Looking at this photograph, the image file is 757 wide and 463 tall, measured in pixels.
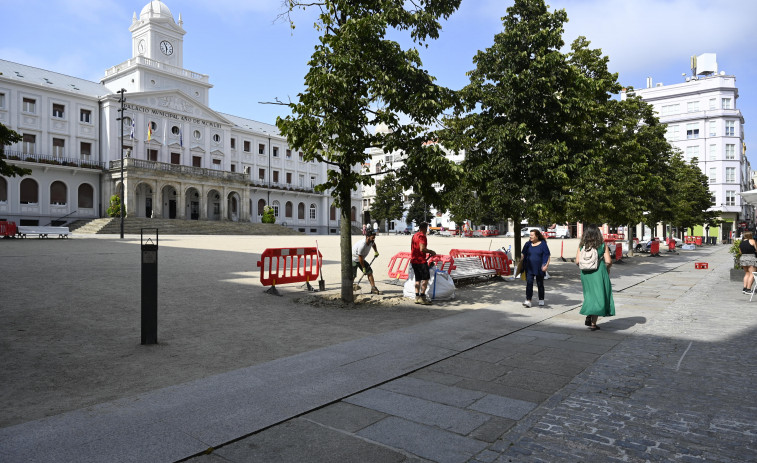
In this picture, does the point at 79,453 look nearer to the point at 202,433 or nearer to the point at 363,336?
the point at 202,433

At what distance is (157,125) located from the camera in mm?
53062

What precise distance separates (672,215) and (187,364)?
1258 inches

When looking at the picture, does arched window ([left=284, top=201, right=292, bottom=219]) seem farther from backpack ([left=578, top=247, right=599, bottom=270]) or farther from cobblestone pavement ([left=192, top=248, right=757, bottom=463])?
cobblestone pavement ([left=192, top=248, right=757, bottom=463])

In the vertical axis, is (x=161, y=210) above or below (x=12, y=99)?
below

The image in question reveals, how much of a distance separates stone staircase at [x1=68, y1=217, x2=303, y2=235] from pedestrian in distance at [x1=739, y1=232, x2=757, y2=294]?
34.4m

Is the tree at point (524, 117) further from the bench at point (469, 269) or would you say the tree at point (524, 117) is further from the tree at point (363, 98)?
the tree at point (363, 98)

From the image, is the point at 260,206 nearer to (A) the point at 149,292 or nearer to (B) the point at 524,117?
(B) the point at 524,117

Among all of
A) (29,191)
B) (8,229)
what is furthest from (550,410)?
(29,191)

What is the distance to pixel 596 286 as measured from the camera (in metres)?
7.77

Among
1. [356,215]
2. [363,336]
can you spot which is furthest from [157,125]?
[363,336]

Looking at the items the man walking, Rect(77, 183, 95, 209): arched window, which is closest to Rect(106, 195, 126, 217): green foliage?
Rect(77, 183, 95, 209): arched window

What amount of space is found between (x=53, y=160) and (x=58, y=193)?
3.18 metres

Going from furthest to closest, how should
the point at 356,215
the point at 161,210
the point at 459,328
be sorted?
the point at 356,215, the point at 161,210, the point at 459,328

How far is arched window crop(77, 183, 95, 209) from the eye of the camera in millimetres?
47719
